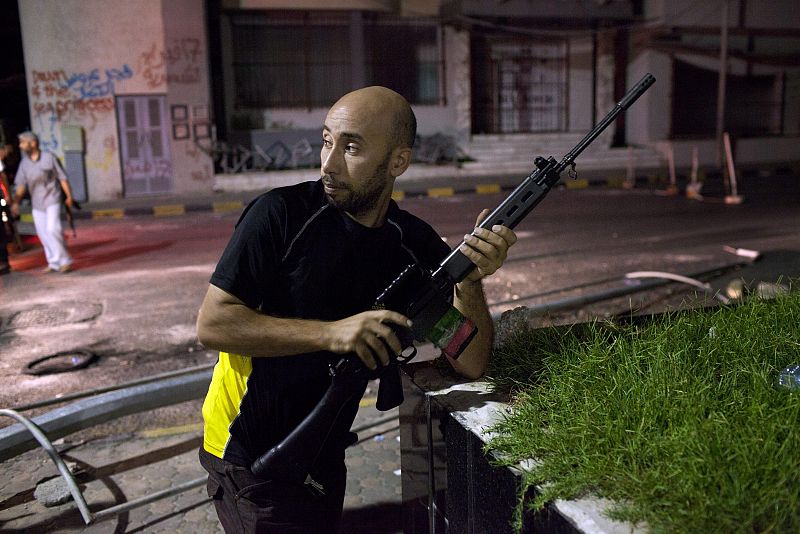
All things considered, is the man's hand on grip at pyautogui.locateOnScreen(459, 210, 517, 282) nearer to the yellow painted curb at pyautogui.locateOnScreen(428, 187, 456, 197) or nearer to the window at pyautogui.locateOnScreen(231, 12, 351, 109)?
the yellow painted curb at pyautogui.locateOnScreen(428, 187, 456, 197)

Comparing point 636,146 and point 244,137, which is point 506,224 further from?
point 636,146

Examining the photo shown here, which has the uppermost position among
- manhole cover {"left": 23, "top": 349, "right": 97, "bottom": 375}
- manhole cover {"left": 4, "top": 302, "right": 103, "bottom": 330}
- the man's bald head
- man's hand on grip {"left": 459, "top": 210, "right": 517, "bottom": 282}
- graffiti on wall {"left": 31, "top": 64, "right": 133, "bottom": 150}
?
graffiti on wall {"left": 31, "top": 64, "right": 133, "bottom": 150}

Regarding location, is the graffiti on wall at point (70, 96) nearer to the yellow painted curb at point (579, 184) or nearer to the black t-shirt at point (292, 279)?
the yellow painted curb at point (579, 184)

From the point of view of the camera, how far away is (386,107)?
84.7 inches

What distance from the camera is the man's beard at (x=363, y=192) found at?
2.17 metres

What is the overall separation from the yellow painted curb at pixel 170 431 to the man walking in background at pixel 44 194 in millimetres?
5552

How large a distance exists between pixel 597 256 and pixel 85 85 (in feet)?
44.5

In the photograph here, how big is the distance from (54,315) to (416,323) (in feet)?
20.4

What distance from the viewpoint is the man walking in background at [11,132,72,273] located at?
9.50 metres

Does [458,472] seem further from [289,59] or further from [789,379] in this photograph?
[289,59]

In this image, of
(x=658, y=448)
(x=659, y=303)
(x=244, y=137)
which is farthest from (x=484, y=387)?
(x=244, y=137)

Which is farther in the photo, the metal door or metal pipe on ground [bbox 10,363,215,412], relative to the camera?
the metal door

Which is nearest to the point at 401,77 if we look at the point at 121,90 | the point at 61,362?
the point at 121,90

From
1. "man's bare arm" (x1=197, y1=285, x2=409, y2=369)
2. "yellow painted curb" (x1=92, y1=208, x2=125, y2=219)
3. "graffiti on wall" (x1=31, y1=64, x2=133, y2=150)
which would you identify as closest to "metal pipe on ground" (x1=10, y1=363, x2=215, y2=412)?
"man's bare arm" (x1=197, y1=285, x2=409, y2=369)
